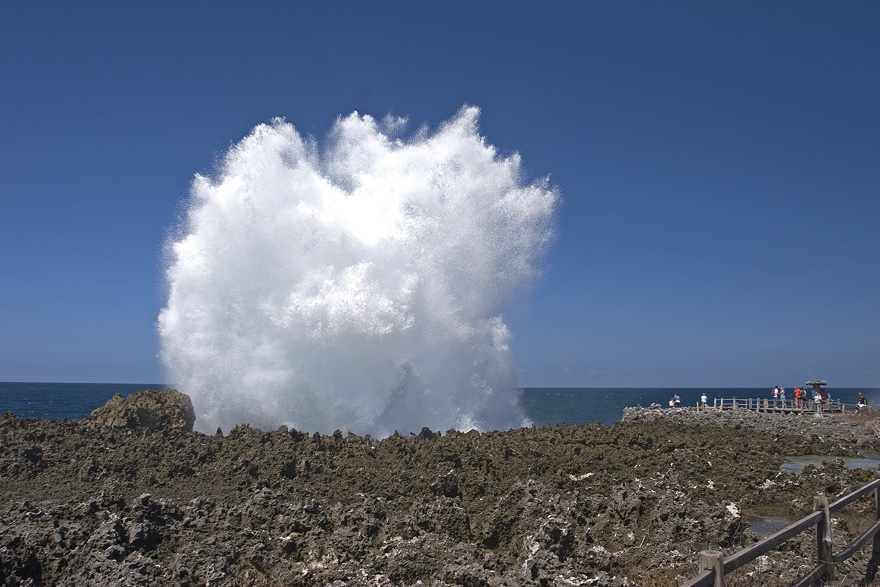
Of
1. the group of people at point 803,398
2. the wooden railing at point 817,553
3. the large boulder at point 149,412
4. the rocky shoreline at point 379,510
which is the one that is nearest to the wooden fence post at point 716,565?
the wooden railing at point 817,553

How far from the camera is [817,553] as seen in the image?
677 centimetres

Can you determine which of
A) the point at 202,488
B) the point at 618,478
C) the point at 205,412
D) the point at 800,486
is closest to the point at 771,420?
the point at 800,486

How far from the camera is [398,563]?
331 inches

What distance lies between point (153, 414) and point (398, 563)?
50.3ft

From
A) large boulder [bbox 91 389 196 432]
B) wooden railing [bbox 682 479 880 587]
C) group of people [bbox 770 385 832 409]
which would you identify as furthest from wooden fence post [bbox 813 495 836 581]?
group of people [bbox 770 385 832 409]

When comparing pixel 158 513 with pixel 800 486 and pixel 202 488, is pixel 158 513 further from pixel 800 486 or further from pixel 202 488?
pixel 800 486

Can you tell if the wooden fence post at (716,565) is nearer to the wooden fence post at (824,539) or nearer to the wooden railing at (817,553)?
the wooden railing at (817,553)

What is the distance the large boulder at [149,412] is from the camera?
65.5ft

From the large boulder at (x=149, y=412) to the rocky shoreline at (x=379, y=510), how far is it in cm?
214

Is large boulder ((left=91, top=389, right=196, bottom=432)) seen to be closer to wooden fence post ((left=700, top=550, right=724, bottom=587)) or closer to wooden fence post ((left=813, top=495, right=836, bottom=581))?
wooden fence post ((left=813, top=495, right=836, bottom=581))

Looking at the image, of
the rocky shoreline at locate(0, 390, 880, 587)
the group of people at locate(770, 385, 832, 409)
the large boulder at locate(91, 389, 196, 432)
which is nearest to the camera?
the rocky shoreline at locate(0, 390, 880, 587)

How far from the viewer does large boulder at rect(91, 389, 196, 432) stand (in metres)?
20.0

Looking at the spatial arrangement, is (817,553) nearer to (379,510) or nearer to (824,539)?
(824,539)

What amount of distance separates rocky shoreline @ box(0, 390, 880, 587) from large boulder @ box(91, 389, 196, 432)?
2142 mm
